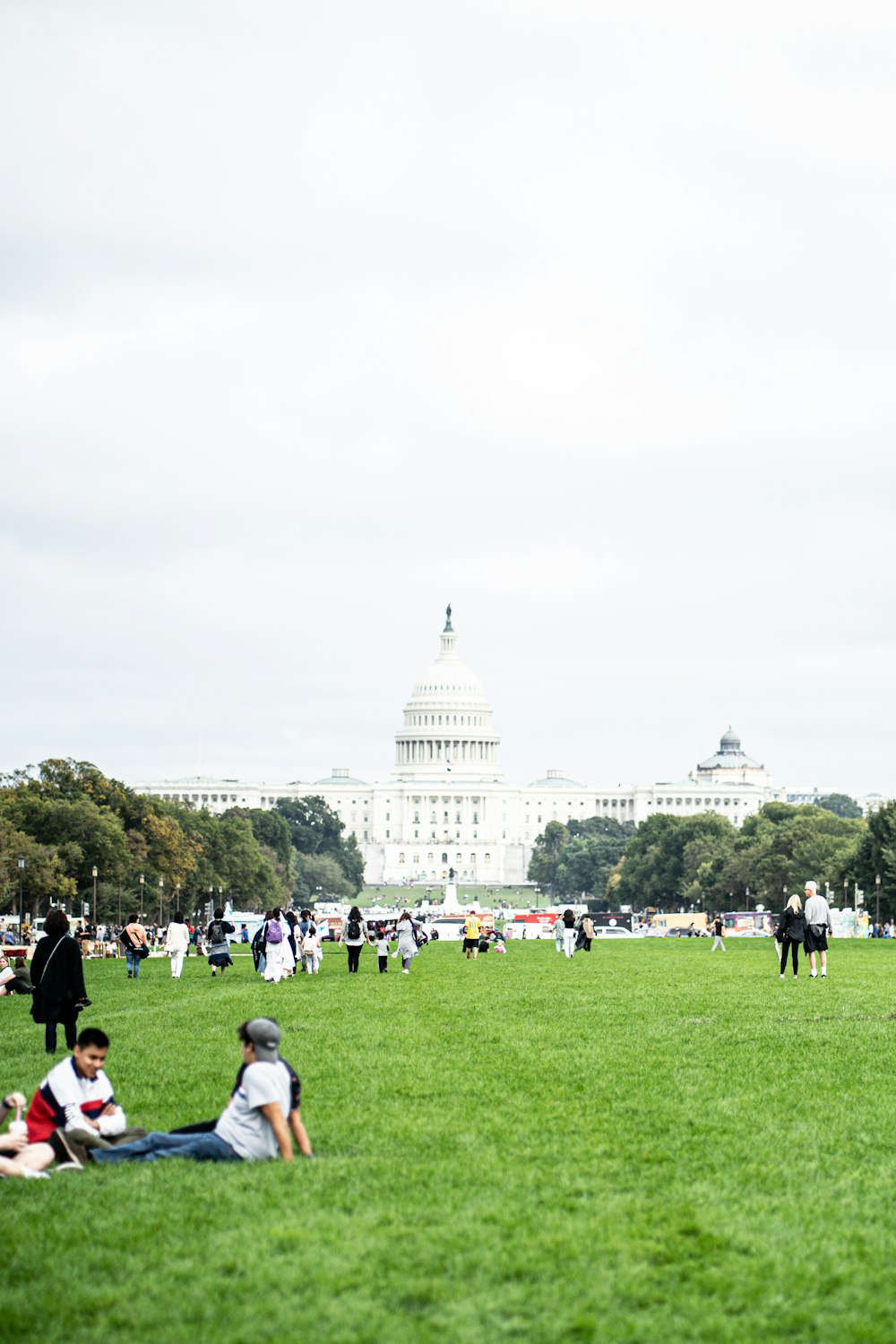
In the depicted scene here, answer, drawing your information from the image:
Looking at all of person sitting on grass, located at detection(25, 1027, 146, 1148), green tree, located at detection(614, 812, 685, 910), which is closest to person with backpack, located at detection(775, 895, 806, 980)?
person sitting on grass, located at detection(25, 1027, 146, 1148)

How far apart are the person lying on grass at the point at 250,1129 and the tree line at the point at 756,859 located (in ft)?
279

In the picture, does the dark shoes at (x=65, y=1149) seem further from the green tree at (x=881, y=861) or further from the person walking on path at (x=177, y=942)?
the green tree at (x=881, y=861)

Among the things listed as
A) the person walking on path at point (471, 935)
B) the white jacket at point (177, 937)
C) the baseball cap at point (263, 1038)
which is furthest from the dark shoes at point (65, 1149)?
the person walking on path at point (471, 935)

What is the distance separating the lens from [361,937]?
1678 inches

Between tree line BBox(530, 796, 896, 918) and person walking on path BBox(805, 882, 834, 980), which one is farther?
tree line BBox(530, 796, 896, 918)

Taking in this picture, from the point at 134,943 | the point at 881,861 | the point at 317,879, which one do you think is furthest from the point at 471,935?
the point at 317,879

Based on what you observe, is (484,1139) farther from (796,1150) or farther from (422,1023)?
(422,1023)

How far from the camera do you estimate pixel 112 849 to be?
87.1 meters

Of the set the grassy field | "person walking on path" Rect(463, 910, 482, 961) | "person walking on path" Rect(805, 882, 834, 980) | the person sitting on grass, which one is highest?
"person walking on path" Rect(805, 882, 834, 980)

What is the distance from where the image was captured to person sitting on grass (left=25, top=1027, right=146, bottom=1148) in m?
13.5

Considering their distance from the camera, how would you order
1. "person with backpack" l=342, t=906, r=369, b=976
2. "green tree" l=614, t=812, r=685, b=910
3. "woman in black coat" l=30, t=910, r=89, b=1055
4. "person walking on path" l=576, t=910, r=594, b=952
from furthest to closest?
"green tree" l=614, t=812, r=685, b=910 → "person walking on path" l=576, t=910, r=594, b=952 → "person with backpack" l=342, t=906, r=369, b=976 → "woman in black coat" l=30, t=910, r=89, b=1055

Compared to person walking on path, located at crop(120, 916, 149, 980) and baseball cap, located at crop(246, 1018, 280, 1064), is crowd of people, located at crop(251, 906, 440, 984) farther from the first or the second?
baseball cap, located at crop(246, 1018, 280, 1064)

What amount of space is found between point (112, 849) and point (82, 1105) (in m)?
74.7

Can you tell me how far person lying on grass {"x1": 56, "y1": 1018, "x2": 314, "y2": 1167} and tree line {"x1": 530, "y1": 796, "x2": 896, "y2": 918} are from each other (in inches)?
3354
